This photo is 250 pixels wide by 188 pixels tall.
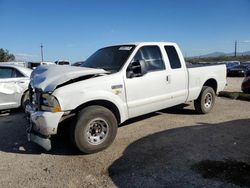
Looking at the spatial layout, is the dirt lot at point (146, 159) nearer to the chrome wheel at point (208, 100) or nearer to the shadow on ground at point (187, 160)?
the shadow on ground at point (187, 160)

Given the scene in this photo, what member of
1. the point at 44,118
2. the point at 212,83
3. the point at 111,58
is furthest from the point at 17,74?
the point at 212,83

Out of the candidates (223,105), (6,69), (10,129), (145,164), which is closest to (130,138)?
(145,164)

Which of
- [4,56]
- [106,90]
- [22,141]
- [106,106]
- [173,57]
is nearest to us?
[106,90]

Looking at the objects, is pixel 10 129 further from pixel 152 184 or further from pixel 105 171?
pixel 152 184

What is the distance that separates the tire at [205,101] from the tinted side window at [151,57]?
1908 mm

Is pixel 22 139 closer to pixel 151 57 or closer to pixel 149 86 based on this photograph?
pixel 149 86

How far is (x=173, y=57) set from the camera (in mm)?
6578

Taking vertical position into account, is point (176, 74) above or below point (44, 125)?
above

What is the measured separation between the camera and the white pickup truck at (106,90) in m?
4.60

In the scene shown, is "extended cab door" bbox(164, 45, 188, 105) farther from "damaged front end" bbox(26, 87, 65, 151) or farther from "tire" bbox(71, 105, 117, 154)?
"damaged front end" bbox(26, 87, 65, 151)

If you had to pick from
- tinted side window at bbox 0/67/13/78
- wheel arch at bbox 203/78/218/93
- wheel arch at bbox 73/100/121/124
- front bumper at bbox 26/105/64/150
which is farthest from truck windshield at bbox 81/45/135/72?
tinted side window at bbox 0/67/13/78

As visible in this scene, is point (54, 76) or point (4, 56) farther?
point (4, 56)

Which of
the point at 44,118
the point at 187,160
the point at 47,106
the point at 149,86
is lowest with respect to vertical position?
the point at 187,160

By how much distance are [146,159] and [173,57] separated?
2943mm
